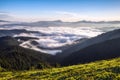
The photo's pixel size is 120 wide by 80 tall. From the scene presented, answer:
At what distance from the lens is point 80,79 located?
44844 millimetres

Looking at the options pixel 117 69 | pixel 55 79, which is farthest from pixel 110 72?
pixel 55 79

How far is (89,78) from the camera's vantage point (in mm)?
44188

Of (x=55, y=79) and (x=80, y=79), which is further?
(x=55, y=79)

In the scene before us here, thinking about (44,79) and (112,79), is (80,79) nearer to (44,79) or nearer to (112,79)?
(112,79)

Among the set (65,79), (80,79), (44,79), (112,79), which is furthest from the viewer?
(44,79)

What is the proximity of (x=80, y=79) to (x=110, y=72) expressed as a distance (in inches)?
216

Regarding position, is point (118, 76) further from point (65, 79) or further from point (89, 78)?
point (65, 79)

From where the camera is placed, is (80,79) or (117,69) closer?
(80,79)

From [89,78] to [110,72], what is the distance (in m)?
4.42

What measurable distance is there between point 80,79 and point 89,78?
1572 mm

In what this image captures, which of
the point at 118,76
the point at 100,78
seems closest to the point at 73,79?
the point at 100,78

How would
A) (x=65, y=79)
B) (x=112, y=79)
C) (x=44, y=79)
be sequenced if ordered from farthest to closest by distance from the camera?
(x=44, y=79) < (x=65, y=79) < (x=112, y=79)

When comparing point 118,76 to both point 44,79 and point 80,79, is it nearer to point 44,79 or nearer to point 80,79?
point 80,79

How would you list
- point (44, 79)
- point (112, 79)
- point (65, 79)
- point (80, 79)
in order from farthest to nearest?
point (44, 79), point (65, 79), point (80, 79), point (112, 79)
